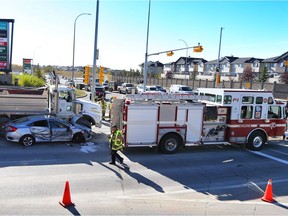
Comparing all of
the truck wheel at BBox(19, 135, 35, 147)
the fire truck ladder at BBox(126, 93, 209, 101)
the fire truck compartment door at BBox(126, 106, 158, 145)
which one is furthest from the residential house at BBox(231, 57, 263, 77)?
the truck wheel at BBox(19, 135, 35, 147)

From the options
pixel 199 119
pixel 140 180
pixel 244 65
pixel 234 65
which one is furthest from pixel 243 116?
pixel 234 65

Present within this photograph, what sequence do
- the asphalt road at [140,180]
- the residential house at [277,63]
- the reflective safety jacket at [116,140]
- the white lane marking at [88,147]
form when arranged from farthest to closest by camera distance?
the residential house at [277,63], the white lane marking at [88,147], the reflective safety jacket at [116,140], the asphalt road at [140,180]

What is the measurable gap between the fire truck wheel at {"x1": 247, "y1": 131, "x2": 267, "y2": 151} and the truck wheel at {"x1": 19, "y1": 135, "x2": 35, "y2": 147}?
9.50 m

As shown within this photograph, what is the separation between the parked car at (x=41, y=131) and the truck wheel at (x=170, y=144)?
3869 mm

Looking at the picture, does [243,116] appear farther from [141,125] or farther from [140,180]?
[140,180]

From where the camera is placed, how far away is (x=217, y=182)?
10.1 metres

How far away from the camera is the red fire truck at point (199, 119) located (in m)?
12.8

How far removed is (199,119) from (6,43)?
68.9 feet

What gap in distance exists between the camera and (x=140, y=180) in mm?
9828

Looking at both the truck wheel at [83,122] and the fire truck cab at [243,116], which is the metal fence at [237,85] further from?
the truck wheel at [83,122]

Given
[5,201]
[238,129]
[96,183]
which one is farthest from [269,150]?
[5,201]

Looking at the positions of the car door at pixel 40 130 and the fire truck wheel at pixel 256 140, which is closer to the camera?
the car door at pixel 40 130

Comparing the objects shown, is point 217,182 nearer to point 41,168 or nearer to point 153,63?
point 41,168

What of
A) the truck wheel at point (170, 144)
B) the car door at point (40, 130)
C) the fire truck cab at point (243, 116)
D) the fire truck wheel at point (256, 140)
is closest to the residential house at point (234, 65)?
the fire truck cab at point (243, 116)
